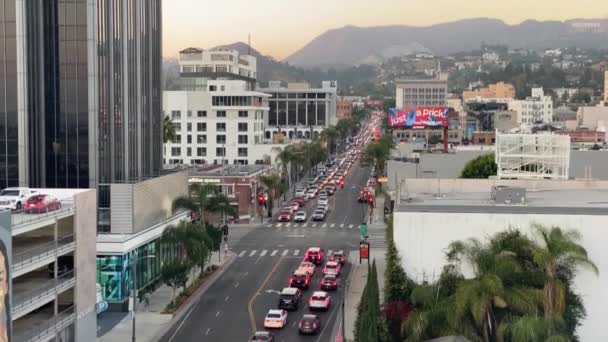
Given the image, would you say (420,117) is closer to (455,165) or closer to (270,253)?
(455,165)

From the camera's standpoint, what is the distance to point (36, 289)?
3391cm

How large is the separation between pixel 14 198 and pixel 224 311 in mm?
15313

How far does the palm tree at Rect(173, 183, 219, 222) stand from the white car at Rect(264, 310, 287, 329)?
1739cm

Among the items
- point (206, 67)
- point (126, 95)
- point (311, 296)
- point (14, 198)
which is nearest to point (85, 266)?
point (14, 198)

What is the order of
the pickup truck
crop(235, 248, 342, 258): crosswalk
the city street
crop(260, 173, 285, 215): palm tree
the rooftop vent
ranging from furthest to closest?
crop(260, 173, 285, 215): palm tree < crop(235, 248, 342, 258): crosswalk < the city street < the rooftop vent < the pickup truck

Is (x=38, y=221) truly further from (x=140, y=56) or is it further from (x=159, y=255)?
(x=140, y=56)

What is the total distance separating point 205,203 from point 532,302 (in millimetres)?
34689

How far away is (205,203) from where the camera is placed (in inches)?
2473

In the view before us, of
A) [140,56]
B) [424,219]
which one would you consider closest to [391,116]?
[140,56]

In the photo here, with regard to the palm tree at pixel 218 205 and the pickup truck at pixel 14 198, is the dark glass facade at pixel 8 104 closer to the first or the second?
the pickup truck at pixel 14 198

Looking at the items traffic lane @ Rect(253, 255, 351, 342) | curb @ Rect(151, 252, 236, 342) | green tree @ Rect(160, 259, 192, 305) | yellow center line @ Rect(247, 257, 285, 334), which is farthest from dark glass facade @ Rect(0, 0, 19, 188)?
traffic lane @ Rect(253, 255, 351, 342)

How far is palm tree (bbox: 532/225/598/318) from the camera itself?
32500 millimetres

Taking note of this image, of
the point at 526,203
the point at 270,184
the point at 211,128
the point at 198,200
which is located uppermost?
the point at 211,128

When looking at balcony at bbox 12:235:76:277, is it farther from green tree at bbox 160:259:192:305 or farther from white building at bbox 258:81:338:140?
white building at bbox 258:81:338:140
